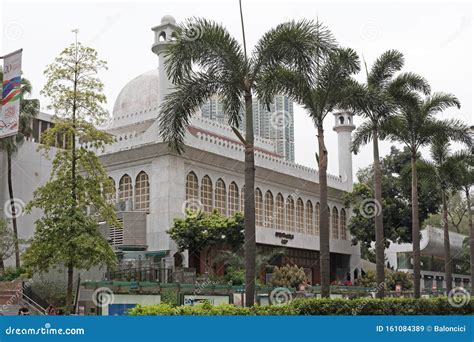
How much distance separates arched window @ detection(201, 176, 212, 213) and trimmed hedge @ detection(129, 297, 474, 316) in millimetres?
15193

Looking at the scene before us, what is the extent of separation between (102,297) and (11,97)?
10.4 metres

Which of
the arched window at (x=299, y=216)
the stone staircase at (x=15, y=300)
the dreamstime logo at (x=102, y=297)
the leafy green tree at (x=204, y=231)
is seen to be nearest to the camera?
the dreamstime logo at (x=102, y=297)

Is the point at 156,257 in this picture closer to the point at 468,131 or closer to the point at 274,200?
the point at 274,200

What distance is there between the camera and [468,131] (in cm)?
3259

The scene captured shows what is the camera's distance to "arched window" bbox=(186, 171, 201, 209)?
34.9 meters

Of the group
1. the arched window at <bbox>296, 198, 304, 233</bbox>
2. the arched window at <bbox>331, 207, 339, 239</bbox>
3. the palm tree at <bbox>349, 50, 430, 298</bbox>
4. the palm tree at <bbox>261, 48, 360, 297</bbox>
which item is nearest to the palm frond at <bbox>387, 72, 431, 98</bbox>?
the palm tree at <bbox>349, 50, 430, 298</bbox>

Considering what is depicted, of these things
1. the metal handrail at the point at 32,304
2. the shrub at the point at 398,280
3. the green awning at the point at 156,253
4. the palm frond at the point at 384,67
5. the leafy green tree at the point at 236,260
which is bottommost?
the metal handrail at the point at 32,304

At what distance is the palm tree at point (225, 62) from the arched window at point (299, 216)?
23834 millimetres

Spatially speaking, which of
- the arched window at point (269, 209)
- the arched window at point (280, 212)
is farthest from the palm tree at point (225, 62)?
the arched window at point (280, 212)

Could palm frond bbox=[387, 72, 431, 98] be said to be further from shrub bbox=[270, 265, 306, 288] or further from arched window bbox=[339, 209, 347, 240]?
arched window bbox=[339, 209, 347, 240]

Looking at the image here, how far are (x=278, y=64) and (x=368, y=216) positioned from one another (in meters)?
26.5

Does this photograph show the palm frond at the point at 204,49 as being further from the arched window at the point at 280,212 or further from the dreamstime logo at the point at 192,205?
the arched window at the point at 280,212

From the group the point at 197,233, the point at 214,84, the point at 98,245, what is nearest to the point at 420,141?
the point at 197,233

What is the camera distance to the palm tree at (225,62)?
1941 cm
